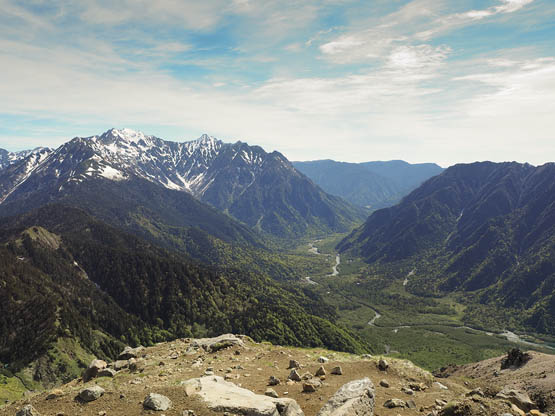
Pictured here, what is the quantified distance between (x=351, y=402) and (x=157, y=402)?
46.8 ft

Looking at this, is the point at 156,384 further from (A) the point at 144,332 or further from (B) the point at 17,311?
(A) the point at 144,332

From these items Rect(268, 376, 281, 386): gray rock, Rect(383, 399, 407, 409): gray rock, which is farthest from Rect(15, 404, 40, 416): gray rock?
Rect(383, 399, 407, 409): gray rock

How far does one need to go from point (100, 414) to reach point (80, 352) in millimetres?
132135

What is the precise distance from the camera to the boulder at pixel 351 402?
20.4 metres

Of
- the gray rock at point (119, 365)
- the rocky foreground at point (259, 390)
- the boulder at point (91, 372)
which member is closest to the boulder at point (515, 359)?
the rocky foreground at point (259, 390)

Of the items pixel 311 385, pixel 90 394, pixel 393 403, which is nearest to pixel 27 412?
pixel 90 394

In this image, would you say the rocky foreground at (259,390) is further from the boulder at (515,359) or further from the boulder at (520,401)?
the boulder at (515,359)

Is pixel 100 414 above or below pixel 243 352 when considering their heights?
above

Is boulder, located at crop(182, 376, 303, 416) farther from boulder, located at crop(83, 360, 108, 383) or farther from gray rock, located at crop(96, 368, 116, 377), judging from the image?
boulder, located at crop(83, 360, 108, 383)

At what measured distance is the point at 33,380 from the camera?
10494 centimetres

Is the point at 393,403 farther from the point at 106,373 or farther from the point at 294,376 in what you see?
the point at 106,373

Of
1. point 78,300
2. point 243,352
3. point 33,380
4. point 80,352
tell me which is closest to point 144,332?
point 78,300

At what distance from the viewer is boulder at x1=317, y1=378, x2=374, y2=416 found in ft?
66.9

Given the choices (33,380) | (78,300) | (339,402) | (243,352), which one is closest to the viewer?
(339,402)
